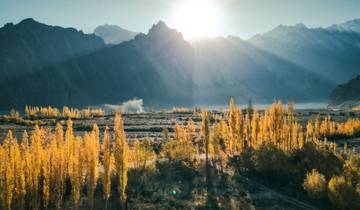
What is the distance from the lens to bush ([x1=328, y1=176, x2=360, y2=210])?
3117 centimetres

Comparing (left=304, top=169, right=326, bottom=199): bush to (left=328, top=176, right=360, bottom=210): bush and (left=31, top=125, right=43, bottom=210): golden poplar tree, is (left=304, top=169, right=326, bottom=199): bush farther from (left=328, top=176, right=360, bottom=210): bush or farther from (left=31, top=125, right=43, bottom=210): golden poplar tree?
(left=31, top=125, right=43, bottom=210): golden poplar tree

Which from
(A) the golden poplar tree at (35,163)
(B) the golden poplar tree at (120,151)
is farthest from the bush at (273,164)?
(A) the golden poplar tree at (35,163)

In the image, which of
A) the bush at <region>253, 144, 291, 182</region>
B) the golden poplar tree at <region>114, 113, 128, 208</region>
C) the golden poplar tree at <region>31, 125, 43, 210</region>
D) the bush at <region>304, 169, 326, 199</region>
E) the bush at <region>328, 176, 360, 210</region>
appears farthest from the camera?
the bush at <region>253, 144, 291, 182</region>

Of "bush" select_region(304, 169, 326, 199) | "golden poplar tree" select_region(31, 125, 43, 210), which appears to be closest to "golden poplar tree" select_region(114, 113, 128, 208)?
"golden poplar tree" select_region(31, 125, 43, 210)

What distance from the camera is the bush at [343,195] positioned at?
3117 centimetres

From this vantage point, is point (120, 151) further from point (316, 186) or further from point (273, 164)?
point (273, 164)

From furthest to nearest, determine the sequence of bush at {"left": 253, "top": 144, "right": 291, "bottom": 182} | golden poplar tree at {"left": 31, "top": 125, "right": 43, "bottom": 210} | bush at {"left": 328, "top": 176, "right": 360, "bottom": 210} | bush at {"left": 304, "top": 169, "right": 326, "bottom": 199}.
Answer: bush at {"left": 253, "top": 144, "right": 291, "bottom": 182} → bush at {"left": 304, "top": 169, "right": 326, "bottom": 199} → bush at {"left": 328, "top": 176, "right": 360, "bottom": 210} → golden poplar tree at {"left": 31, "top": 125, "right": 43, "bottom": 210}

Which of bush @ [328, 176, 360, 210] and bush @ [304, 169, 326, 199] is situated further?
bush @ [304, 169, 326, 199]

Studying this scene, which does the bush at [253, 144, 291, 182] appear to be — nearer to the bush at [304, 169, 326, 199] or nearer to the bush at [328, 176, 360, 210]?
the bush at [304, 169, 326, 199]

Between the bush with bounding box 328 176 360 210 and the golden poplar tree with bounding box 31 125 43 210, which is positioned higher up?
the golden poplar tree with bounding box 31 125 43 210

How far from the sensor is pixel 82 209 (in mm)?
29781

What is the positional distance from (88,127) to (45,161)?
66.9 metres

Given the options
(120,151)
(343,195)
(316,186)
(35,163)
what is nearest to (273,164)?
(316,186)

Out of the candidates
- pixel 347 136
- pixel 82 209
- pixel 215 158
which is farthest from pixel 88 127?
pixel 82 209
